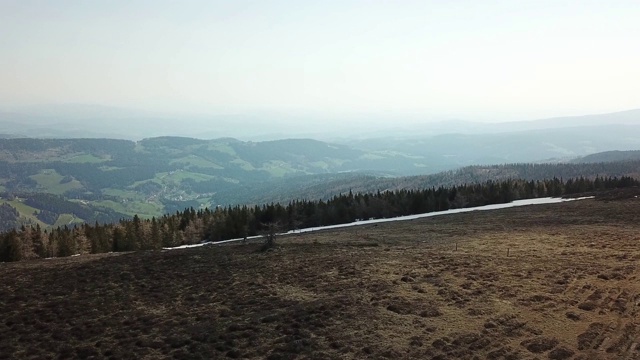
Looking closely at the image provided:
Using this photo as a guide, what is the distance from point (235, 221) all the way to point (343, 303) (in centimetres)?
6540

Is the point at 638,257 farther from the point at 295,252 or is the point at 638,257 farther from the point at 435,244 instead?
the point at 295,252

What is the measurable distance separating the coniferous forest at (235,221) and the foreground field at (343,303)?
1263 inches

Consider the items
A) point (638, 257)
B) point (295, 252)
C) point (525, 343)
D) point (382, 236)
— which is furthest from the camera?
point (382, 236)

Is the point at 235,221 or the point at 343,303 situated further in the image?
the point at 235,221

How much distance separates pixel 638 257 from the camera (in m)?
31.1

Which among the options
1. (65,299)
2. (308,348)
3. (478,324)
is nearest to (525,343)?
(478,324)

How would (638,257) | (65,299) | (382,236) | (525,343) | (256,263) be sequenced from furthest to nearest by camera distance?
(382,236)
(256,263)
(638,257)
(65,299)
(525,343)

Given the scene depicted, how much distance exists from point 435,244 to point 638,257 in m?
17.4

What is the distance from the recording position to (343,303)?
24312 millimetres

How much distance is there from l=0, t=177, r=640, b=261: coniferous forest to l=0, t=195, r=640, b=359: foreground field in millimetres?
32068

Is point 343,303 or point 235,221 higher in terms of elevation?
point 343,303

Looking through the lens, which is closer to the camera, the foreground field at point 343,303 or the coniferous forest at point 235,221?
the foreground field at point 343,303

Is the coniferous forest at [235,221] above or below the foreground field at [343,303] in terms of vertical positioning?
below

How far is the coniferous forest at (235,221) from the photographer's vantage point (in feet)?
230
